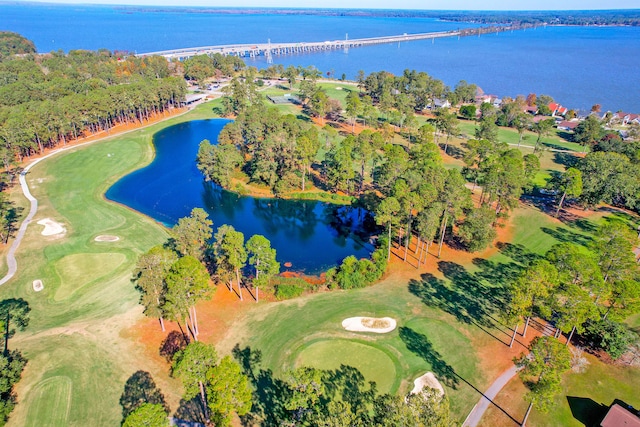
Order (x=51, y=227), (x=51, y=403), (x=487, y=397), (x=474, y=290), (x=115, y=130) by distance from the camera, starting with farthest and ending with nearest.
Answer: (x=115, y=130) < (x=51, y=227) < (x=474, y=290) < (x=487, y=397) < (x=51, y=403)

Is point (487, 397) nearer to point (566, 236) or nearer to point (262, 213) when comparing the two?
point (566, 236)

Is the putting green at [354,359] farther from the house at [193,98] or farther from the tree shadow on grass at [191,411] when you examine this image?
the house at [193,98]

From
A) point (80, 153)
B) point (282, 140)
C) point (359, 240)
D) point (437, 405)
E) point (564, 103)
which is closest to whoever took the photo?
point (437, 405)

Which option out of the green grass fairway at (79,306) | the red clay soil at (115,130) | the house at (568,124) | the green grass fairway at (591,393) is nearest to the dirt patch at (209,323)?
the green grass fairway at (79,306)

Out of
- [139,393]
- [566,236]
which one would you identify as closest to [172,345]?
[139,393]

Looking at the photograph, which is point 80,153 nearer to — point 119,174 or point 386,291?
point 119,174

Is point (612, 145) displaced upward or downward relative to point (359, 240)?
upward

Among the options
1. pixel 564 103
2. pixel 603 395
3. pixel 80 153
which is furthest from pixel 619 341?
pixel 564 103

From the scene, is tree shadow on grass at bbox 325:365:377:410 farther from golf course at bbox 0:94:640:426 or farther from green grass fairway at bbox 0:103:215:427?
green grass fairway at bbox 0:103:215:427

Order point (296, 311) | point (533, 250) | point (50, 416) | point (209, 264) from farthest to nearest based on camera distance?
point (533, 250) < point (209, 264) < point (296, 311) < point (50, 416)
